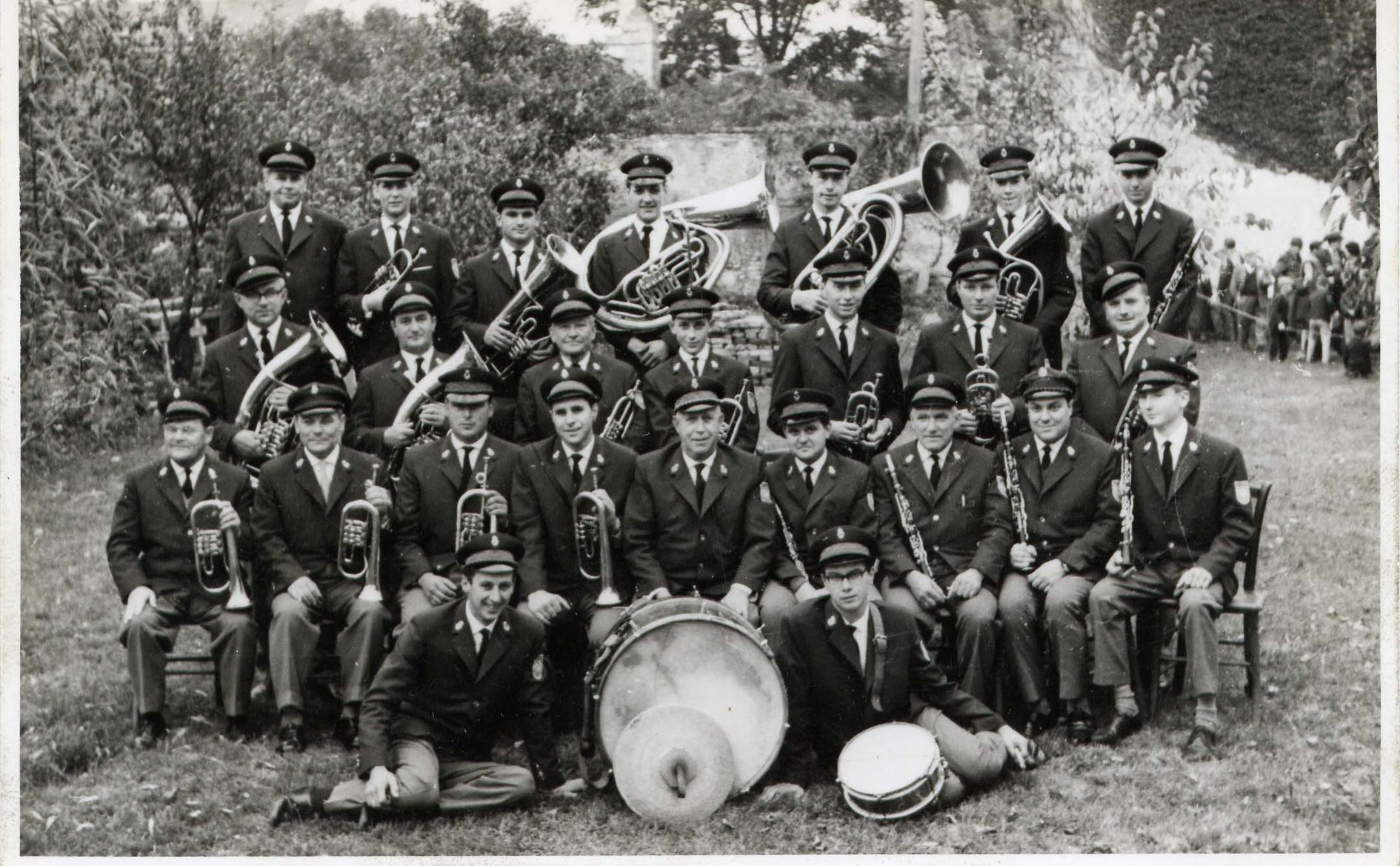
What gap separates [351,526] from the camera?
6.61 metres

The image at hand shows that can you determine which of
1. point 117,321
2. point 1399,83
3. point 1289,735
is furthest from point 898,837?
point 117,321

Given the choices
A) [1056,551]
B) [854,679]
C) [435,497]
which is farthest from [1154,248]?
[435,497]

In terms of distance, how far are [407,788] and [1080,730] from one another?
3.07 m

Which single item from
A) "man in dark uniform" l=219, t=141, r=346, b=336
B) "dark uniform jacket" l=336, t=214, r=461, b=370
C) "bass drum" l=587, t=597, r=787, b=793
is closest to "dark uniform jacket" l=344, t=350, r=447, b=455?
"dark uniform jacket" l=336, t=214, r=461, b=370

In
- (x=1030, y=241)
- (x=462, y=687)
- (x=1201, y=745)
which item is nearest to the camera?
(x=462, y=687)

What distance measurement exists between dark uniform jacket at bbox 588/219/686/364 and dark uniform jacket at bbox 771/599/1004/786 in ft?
7.40

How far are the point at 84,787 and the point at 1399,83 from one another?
6720 millimetres

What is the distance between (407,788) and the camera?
18.7ft

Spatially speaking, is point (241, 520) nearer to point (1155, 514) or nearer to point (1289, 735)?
point (1155, 514)

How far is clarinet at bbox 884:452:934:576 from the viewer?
675cm

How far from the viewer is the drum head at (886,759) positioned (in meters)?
5.67

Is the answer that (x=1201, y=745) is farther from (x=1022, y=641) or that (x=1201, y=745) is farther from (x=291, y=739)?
(x=291, y=739)

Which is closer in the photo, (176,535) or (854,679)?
(854,679)

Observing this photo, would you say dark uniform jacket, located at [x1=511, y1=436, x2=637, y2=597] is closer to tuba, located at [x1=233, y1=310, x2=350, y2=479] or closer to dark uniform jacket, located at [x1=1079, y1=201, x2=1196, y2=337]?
tuba, located at [x1=233, y1=310, x2=350, y2=479]
